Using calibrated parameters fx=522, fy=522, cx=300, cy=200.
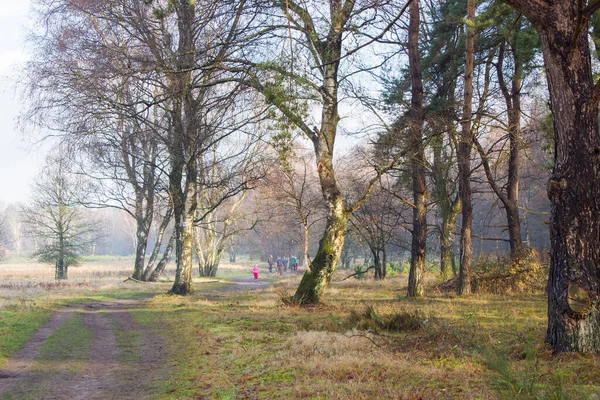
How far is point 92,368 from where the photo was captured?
7965 mm

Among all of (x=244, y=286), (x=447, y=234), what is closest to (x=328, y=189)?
(x=447, y=234)

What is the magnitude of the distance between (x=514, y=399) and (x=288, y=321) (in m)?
7.13

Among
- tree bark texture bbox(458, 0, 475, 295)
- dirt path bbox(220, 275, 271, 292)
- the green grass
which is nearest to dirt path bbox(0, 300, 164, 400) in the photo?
the green grass

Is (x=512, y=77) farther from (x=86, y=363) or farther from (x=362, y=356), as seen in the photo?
(x=86, y=363)

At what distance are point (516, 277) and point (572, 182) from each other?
11785 millimetres

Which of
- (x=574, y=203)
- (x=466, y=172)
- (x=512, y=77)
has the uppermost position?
(x=512, y=77)

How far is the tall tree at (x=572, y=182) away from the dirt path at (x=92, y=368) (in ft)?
17.2

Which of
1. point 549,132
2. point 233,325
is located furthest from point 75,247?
point 549,132

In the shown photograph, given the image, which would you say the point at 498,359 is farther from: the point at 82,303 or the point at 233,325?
the point at 82,303

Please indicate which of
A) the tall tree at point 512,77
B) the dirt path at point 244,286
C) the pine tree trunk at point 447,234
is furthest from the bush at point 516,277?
the dirt path at point 244,286

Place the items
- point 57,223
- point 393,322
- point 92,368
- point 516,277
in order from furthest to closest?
point 57,223 < point 516,277 < point 393,322 < point 92,368

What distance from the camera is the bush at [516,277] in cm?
1709

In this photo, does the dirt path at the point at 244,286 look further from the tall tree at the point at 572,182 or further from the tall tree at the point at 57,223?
the tall tree at the point at 572,182

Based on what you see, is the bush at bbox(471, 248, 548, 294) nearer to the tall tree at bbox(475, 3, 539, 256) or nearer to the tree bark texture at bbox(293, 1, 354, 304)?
the tall tree at bbox(475, 3, 539, 256)
